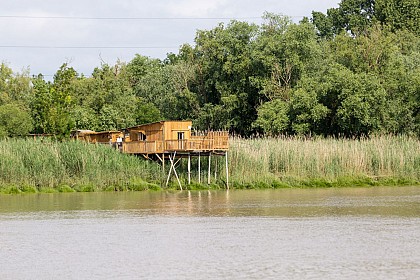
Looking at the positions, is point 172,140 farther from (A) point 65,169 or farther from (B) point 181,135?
(A) point 65,169

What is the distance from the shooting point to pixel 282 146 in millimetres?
56312

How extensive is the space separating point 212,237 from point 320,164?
26.8m

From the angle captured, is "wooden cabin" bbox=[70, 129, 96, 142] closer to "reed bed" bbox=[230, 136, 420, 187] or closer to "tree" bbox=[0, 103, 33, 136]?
"tree" bbox=[0, 103, 33, 136]

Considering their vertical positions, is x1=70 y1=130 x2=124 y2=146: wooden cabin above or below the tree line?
below

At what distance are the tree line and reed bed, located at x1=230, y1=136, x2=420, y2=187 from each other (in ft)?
24.8

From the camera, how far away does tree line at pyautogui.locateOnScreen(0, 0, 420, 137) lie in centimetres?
6694

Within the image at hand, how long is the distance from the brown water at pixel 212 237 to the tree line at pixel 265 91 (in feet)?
64.6

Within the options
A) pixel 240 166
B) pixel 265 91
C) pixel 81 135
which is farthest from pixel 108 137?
pixel 265 91

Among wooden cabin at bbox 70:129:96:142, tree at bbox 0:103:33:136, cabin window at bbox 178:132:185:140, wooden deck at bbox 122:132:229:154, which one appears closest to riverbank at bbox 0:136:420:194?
wooden deck at bbox 122:132:229:154

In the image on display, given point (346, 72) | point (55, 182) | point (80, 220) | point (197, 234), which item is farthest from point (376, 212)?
point (346, 72)

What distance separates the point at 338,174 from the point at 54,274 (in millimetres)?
35072

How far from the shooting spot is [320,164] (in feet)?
185

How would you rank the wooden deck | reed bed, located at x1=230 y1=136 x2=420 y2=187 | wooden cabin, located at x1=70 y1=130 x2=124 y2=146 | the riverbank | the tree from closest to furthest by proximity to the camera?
the riverbank → the wooden deck → reed bed, located at x1=230 y1=136 x2=420 y2=187 → wooden cabin, located at x1=70 y1=130 x2=124 y2=146 → the tree

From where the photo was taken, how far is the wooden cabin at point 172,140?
55031mm
